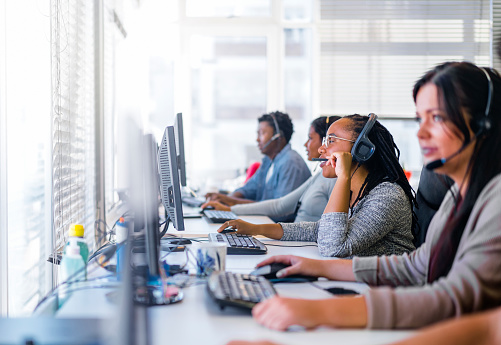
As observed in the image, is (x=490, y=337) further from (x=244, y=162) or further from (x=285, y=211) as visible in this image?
(x=244, y=162)

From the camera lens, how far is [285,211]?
3.04 metres

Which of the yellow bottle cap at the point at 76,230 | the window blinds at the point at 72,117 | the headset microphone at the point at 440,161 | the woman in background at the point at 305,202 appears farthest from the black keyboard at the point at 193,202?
the headset microphone at the point at 440,161

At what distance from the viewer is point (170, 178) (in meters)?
1.61

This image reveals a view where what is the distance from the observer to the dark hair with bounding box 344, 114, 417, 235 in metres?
1.80

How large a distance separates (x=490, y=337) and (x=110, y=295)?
31.0 inches

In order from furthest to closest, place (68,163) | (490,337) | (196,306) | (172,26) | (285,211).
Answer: (172,26) < (285,211) < (68,163) < (196,306) < (490,337)

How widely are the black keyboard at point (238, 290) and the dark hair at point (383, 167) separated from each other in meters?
0.75

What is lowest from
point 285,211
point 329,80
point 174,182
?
point 285,211

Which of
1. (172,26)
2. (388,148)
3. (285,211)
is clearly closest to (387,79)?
(172,26)

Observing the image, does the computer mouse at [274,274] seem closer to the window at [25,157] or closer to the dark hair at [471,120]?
the dark hair at [471,120]

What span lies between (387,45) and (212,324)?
14.1 ft

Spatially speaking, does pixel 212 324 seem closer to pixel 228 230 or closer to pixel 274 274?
pixel 274 274

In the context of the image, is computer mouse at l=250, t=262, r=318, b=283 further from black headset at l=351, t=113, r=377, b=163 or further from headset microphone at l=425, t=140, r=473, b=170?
black headset at l=351, t=113, r=377, b=163

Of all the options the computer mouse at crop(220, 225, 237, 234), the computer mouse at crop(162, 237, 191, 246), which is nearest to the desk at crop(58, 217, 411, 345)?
the computer mouse at crop(162, 237, 191, 246)
